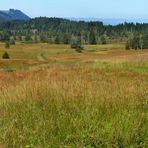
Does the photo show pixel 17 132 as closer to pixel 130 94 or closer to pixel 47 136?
pixel 47 136

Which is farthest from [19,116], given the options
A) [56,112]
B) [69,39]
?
[69,39]

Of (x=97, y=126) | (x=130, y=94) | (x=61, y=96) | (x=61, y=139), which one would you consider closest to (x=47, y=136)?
(x=61, y=139)

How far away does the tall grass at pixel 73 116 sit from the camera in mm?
5660

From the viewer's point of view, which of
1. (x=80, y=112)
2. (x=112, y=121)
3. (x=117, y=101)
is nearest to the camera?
(x=112, y=121)

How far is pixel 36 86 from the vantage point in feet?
26.5

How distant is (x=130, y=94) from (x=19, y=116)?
6.45 feet

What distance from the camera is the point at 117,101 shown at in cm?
694

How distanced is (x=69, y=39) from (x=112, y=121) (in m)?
176

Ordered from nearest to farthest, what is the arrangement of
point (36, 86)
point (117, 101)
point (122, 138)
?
1. point (122, 138)
2. point (117, 101)
3. point (36, 86)

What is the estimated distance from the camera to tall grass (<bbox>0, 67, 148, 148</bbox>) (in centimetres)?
566

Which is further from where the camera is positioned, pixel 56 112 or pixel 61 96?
pixel 61 96

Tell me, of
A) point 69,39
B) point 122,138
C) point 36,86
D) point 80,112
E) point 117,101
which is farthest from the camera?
point 69,39

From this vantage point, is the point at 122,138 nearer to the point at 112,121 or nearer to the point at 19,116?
the point at 112,121

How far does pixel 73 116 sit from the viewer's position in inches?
249
